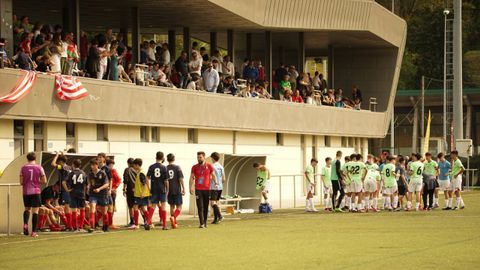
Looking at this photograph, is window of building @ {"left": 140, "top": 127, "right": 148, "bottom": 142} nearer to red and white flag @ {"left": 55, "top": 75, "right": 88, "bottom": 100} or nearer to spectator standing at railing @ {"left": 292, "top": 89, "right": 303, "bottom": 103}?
red and white flag @ {"left": 55, "top": 75, "right": 88, "bottom": 100}

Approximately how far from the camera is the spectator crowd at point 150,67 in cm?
3238

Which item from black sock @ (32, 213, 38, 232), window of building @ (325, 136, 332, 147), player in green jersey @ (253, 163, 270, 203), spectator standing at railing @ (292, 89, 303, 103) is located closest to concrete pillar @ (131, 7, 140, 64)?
player in green jersey @ (253, 163, 270, 203)

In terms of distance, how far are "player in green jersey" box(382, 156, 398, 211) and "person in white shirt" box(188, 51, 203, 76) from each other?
755cm

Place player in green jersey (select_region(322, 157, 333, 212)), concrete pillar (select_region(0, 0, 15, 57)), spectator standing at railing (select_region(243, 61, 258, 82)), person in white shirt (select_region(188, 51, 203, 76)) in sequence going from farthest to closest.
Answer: spectator standing at railing (select_region(243, 61, 258, 82)), person in white shirt (select_region(188, 51, 203, 76)), player in green jersey (select_region(322, 157, 333, 212)), concrete pillar (select_region(0, 0, 15, 57))

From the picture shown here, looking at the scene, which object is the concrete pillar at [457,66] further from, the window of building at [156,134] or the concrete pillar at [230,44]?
the window of building at [156,134]

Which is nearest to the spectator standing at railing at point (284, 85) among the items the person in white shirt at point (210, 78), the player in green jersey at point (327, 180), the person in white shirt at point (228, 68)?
the person in white shirt at point (228, 68)

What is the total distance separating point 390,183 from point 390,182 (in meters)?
0.05

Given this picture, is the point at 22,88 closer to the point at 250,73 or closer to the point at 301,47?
the point at 250,73

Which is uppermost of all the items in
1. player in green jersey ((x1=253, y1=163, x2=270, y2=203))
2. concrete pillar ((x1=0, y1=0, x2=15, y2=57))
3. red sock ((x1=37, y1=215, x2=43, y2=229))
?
concrete pillar ((x1=0, y1=0, x2=15, y2=57))

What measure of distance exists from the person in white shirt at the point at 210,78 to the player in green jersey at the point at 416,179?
7.95 m

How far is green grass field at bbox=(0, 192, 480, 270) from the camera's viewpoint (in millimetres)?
18672

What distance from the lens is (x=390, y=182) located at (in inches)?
1529

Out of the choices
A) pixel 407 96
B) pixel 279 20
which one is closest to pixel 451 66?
pixel 407 96

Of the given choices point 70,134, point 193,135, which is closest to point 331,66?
point 193,135
